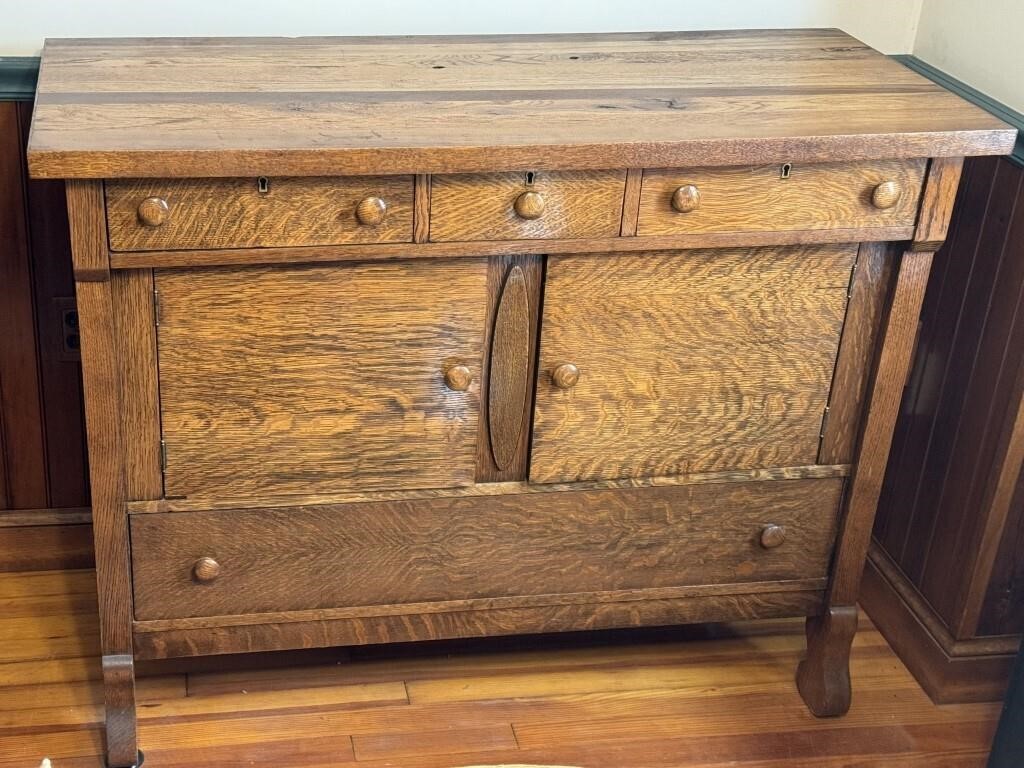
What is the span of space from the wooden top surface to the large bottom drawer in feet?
1.77

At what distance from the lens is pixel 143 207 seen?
1645 millimetres

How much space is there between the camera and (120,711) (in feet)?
6.56

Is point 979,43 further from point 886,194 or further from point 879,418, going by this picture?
point 879,418

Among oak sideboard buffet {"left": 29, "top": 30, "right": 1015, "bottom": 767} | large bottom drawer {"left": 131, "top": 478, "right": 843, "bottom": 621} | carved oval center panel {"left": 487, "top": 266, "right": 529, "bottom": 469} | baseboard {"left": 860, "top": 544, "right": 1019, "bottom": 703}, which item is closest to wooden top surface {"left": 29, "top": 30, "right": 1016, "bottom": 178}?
oak sideboard buffet {"left": 29, "top": 30, "right": 1015, "bottom": 767}

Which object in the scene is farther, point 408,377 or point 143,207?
point 408,377

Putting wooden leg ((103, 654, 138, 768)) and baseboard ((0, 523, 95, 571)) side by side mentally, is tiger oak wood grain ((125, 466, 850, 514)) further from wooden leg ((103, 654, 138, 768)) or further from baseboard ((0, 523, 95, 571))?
baseboard ((0, 523, 95, 571))

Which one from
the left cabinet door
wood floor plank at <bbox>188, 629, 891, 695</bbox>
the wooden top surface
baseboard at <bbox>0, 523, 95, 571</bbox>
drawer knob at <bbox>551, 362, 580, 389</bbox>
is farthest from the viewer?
baseboard at <bbox>0, 523, 95, 571</bbox>

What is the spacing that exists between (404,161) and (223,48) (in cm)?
56

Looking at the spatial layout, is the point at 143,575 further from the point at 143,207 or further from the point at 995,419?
the point at 995,419

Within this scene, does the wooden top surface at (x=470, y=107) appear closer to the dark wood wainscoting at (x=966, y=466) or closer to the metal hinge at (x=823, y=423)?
the dark wood wainscoting at (x=966, y=466)

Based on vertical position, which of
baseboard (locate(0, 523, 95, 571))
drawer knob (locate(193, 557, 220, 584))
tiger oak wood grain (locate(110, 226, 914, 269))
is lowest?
baseboard (locate(0, 523, 95, 571))

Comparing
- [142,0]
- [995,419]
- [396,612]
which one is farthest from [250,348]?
[995,419]

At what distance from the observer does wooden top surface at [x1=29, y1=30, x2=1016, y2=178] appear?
5.38ft

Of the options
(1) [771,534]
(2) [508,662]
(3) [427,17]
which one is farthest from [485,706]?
(3) [427,17]
